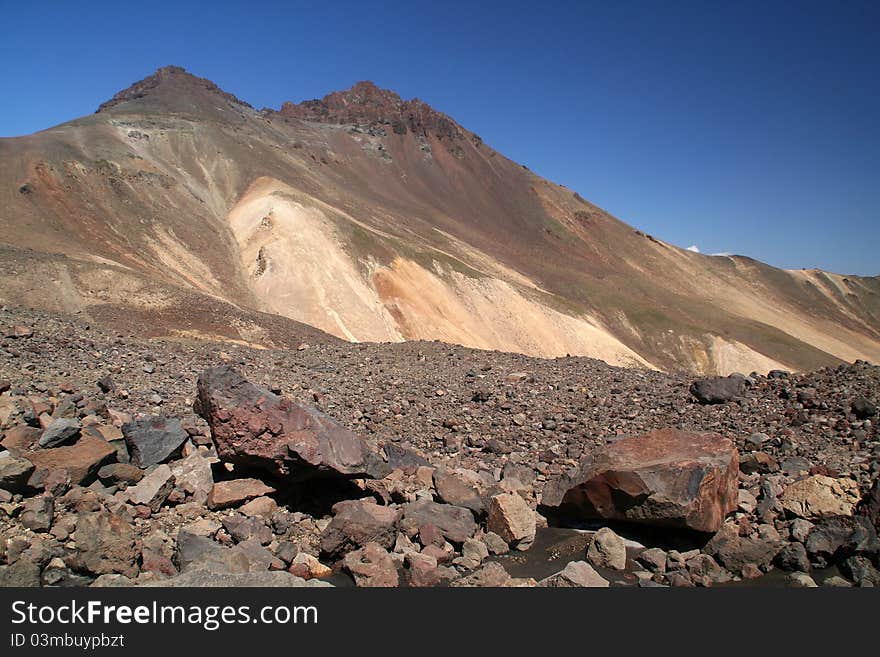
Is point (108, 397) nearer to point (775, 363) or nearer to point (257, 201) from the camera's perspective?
point (257, 201)

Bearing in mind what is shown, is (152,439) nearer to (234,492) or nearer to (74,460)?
(74,460)

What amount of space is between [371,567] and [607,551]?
313cm

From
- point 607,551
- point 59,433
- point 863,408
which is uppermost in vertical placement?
point 863,408

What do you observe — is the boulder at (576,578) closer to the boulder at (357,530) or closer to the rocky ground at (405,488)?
the rocky ground at (405,488)

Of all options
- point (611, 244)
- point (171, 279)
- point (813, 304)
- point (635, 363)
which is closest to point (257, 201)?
point (171, 279)

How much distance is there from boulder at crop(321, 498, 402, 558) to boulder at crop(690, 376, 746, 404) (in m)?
7.64

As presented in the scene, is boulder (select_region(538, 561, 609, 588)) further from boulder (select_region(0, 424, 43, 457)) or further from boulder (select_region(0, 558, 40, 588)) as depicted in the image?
boulder (select_region(0, 424, 43, 457))

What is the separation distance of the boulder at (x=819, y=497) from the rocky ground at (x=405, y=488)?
31 mm

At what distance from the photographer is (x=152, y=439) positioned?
839 cm

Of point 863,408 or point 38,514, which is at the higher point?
point 863,408

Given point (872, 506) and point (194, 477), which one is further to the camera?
point (194, 477)

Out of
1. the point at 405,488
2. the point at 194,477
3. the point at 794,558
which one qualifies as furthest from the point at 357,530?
the point at 794,558

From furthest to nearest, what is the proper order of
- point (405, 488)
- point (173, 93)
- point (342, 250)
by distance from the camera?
point (173, 93) < point (342, 250) < point (405, 488)

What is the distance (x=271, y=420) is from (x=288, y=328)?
14.1 m
